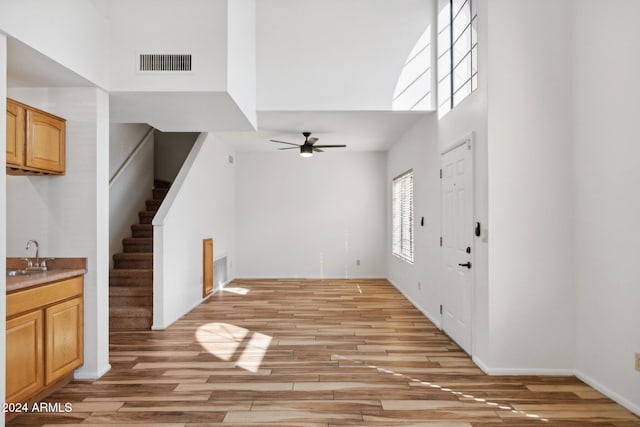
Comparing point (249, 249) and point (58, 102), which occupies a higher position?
point (58, 102)

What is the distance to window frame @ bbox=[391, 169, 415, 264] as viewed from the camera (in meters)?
7.17

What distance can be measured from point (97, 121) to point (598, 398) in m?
4.35

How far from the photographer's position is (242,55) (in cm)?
454

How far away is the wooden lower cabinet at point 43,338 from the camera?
2.77 m

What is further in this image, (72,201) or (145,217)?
(145,217)

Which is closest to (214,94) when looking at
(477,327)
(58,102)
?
(58,102)

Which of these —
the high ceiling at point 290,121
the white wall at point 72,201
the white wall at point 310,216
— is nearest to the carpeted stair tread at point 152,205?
the high ceiling at point 290,121

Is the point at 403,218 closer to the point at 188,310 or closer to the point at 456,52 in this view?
the point at 456,52

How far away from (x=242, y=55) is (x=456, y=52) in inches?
90.4

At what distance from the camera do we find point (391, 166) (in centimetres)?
874

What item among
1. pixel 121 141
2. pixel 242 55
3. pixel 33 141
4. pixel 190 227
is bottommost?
pixel 190 227

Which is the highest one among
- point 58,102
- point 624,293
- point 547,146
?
point 58,102

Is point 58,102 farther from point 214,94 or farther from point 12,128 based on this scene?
point 214,94

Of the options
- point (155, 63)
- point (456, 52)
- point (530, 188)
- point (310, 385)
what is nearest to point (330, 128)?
point (456, 52)
